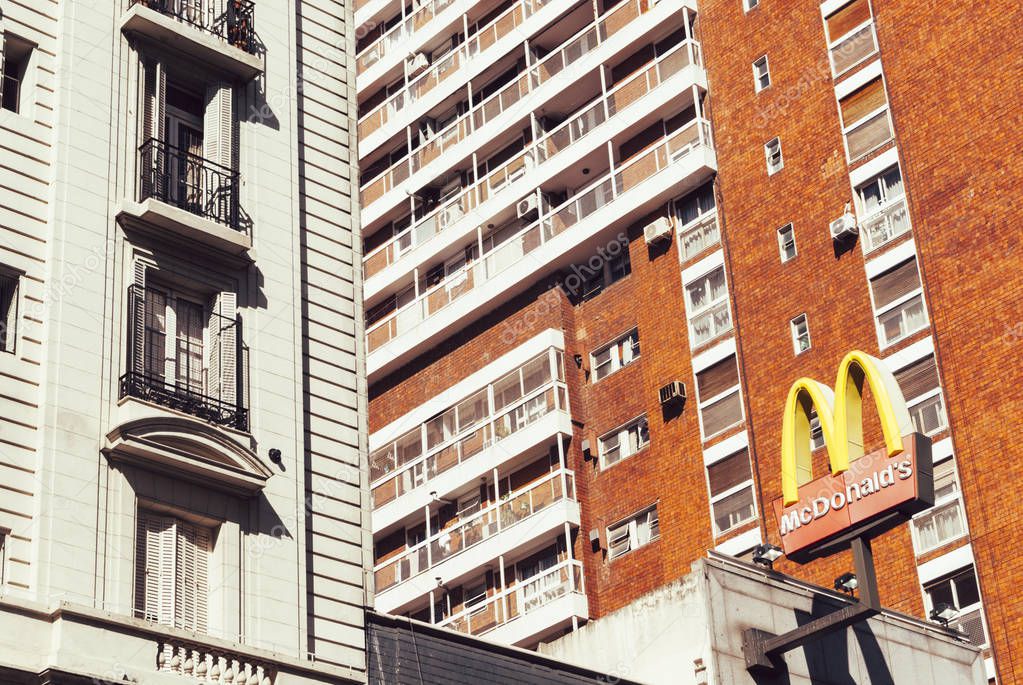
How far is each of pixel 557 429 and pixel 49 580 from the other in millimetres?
35716

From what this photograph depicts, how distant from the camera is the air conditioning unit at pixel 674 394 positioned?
179 feet

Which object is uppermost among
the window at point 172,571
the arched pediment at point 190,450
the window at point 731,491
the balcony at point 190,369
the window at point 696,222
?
the window at point 696,222

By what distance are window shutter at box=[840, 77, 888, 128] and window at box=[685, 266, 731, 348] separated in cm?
592

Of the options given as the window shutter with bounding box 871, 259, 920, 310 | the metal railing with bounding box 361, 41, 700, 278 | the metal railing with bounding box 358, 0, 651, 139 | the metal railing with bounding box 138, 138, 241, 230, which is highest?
the metal railing with bounding box 358, 0, 651, 139

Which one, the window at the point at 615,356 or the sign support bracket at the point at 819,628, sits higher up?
the window at the point at 615,356

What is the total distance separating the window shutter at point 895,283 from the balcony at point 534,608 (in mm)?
12378

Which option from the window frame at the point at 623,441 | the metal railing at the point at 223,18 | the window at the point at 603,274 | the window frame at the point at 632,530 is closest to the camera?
the metal railing at the point at 223,18

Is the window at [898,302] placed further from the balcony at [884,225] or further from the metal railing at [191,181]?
the metal railing at [191,181]

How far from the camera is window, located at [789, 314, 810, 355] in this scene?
5203cm

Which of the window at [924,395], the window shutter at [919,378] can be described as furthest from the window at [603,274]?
the window at [924,395]

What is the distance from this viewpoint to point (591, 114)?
60.4 metres

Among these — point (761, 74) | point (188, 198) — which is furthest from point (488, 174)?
point (188, 198)

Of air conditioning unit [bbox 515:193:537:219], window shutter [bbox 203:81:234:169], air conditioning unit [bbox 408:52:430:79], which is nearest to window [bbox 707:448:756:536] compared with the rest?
air conditioning unit [bbox 515:193:537:219]

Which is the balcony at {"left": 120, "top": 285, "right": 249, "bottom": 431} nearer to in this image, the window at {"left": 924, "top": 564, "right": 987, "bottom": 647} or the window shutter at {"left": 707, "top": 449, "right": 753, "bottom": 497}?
the window at {"left": 924, "top": 564, "right": 987, "bottom": 647}
